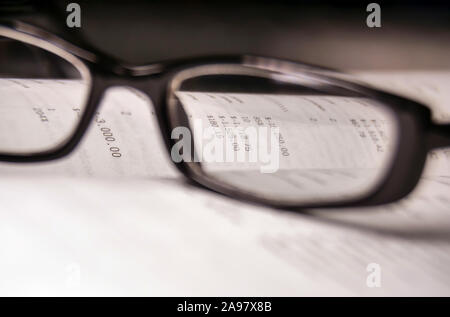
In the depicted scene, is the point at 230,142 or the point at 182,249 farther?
the point at 230,142

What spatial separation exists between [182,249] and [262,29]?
0.48 meters

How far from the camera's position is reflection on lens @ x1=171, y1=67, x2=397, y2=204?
308 millimetres

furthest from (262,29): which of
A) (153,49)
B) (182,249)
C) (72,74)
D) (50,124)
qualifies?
(182,249)

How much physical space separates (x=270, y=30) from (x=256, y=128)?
1.04ft

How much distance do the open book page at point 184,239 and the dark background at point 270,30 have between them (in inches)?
13.1

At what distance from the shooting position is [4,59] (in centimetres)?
57

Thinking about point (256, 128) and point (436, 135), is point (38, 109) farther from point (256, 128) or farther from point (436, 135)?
point (436, 135)

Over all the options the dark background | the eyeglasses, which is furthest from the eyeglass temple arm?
the dark background

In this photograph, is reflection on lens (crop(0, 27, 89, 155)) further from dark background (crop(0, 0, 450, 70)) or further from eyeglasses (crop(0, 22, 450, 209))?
dark background (crop(0, 0, 450, 70))

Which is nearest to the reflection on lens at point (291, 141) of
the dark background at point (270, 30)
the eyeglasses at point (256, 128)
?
the eyeglasses at point (256, 128)

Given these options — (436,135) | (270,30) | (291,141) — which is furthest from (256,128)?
(270,30)

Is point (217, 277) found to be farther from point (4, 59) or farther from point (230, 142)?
point (4, 59)

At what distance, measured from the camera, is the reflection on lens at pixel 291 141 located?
0.31 metres

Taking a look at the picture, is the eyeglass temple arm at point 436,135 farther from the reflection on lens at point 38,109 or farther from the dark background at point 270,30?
the dark background at point 270,30
